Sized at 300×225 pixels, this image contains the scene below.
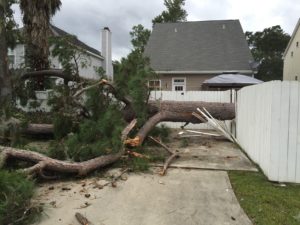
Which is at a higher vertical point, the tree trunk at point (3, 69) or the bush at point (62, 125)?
the tree trunk at point (3, 69)

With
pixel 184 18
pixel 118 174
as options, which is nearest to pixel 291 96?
pixel 118 174

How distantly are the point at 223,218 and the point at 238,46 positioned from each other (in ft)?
59.6

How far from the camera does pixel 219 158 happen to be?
6.81 m

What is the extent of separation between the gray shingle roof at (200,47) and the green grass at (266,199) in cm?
1470

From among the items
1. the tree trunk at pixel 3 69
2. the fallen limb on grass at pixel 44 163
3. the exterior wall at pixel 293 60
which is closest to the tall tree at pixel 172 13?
the exterior wall at pixel 293 60

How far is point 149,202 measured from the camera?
425 centimetres

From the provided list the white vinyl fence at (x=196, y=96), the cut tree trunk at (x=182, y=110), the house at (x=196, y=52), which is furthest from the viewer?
the house at (x=196, y=52)

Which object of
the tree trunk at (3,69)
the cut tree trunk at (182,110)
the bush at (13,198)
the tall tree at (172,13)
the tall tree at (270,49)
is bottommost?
the bush at (13,198)

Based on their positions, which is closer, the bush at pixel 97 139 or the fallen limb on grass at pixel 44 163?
the fallen limb on grass at pixel 44 163

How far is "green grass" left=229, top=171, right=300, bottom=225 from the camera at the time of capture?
3717 millimetres

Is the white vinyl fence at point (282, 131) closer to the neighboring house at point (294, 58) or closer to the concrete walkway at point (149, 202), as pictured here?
the concrete walkway at point (149, 202)

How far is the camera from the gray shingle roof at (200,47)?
19.5 meters

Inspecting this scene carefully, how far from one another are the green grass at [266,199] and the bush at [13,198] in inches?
104

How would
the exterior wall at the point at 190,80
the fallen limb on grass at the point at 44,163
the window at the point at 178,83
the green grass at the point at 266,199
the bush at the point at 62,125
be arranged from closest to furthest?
1. the green grass at the point at 266,199
2. the fallen limb on grass at the point at 44,163
3. the bush at the point at 62,125
4. the exterior wall at the point at 190,80
5. the window at the point at 178,83
